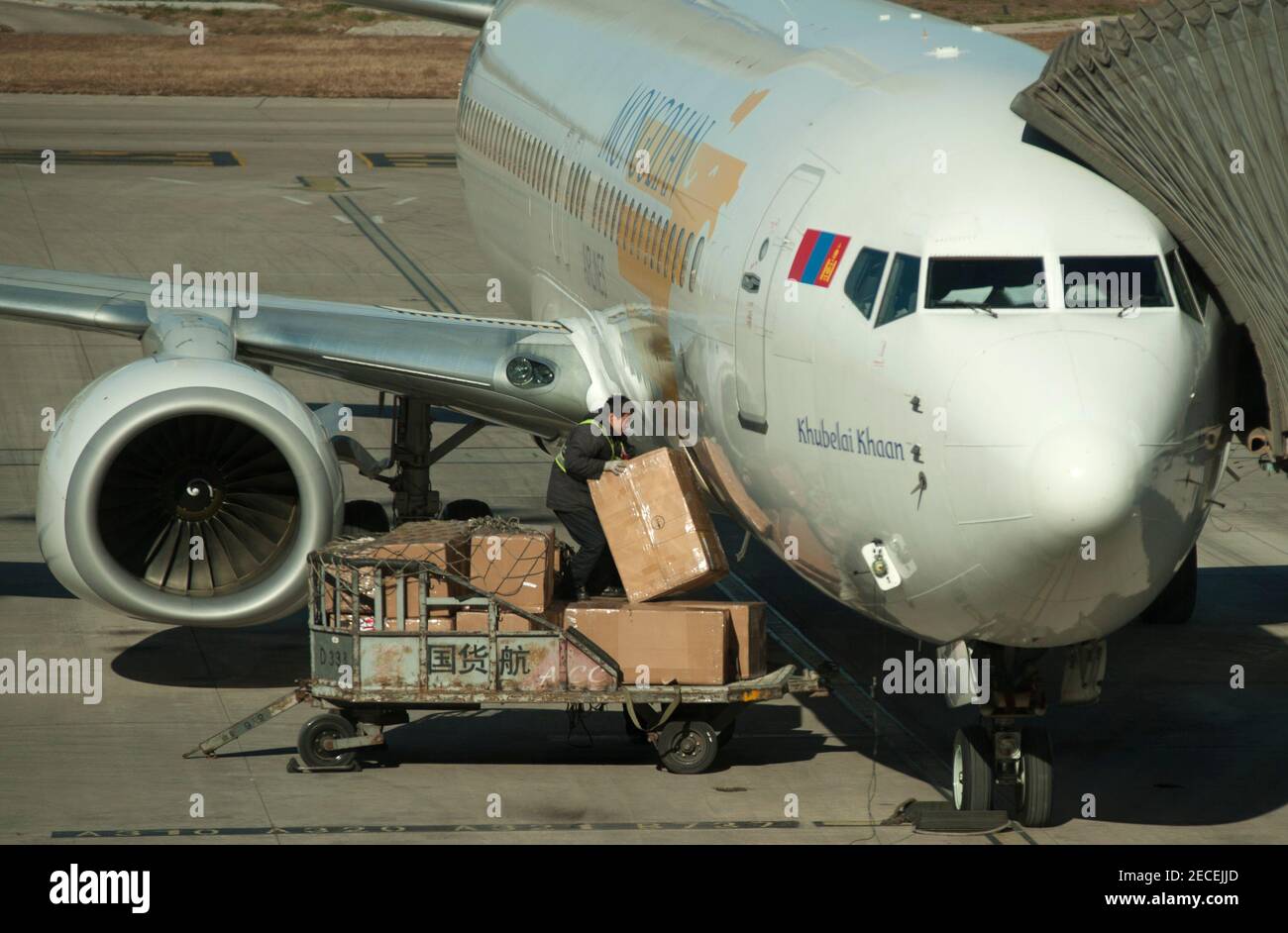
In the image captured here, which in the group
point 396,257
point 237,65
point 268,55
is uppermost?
point 268,55

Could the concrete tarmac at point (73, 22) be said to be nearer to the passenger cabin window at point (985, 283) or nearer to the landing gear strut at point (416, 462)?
the landing gear strut at point (416, 462)

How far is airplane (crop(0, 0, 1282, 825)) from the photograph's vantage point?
31.8 ft

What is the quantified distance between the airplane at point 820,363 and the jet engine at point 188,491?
0.02 meters

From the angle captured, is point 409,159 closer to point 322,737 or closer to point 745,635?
point 322,737

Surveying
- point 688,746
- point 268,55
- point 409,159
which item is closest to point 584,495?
point 688,746

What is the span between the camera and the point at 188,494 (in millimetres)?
14562

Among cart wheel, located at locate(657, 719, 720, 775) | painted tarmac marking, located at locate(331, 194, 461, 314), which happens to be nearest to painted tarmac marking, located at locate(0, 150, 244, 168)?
painted tarmac marking, located at locate(331, 194, 461, 314)

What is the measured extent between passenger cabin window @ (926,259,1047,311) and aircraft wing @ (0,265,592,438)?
18.8 feet

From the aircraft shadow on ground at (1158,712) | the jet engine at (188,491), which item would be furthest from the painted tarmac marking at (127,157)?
the jet engine at (188,491)

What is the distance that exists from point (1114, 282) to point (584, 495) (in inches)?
190

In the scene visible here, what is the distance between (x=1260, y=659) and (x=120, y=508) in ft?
29.6

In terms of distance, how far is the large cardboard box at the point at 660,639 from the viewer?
1264 centimetres

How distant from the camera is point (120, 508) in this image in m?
14.3

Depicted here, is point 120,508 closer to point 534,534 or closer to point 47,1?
point 534,534
